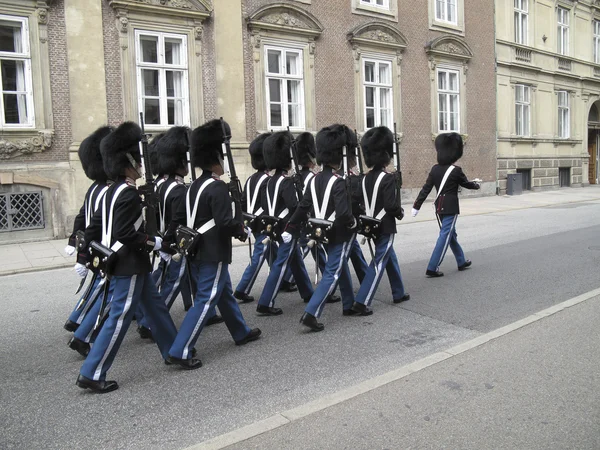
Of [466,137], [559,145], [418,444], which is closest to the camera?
[418,444]

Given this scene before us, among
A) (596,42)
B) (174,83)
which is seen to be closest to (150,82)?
(174,83)

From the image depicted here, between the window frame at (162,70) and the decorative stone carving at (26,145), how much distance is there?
2592mm

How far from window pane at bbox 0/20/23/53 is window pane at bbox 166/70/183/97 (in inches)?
150

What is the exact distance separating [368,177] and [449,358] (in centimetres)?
258

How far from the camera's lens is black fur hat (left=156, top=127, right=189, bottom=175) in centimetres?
609

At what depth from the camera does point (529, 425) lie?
365cm

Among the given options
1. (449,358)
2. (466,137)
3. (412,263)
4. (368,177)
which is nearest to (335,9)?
(466,137)

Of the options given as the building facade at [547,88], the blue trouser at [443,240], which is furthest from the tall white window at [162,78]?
the building facade at [547,88]

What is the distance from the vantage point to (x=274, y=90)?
18.1 meters

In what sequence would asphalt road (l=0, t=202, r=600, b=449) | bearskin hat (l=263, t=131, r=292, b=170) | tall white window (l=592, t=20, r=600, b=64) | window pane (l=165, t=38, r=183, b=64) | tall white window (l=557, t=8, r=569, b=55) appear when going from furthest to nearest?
tall white window (l=592, t=20, r=600, b=64) < tall white window (l=557, t=8, r=569, b=55) < window pane (l=165, t=38, r=183, b=64) < bearskin hat (l=263, t=131, r=292, b=170) < asphalt road (l=0, t=202, r=600, b=449)

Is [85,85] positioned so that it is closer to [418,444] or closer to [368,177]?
[368,177]

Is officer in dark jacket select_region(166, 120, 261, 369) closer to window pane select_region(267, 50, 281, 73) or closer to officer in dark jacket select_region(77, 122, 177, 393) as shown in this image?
officer in dark jacket select_region(77, 122, 177, 393)

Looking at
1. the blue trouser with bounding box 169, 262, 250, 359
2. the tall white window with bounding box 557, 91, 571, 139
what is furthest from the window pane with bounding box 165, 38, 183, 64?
the tall white window with bounding box 557, 91, 571, 139

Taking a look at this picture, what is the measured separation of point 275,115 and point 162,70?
12.7ft
